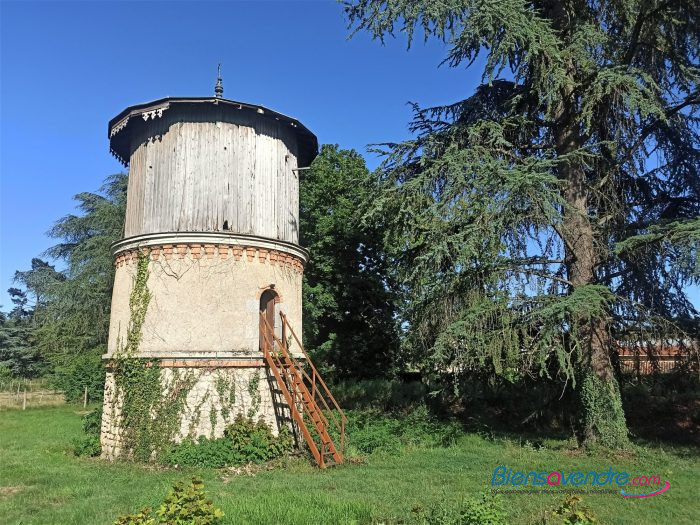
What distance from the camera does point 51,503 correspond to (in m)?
8.65

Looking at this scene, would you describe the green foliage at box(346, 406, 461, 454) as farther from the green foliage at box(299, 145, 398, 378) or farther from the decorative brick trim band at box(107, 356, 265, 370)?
the green foliage at box(299, 145, 398, 378)

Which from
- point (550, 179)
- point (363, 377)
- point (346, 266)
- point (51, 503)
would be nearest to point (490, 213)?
point (550, 179)

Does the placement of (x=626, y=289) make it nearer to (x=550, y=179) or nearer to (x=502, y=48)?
(x=550, y=179)

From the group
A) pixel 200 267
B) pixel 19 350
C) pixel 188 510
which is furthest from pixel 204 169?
pixel 19 350

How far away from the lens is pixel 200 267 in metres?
12.6

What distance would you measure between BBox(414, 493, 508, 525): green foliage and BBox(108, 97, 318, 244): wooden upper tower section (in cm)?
818

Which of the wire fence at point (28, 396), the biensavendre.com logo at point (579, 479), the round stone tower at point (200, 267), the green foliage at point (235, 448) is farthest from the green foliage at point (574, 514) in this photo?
the wire fence at point (28, 396)

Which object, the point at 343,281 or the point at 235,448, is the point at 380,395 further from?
the point at 235,448

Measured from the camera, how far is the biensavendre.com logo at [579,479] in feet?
30.0

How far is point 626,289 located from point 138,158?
1257 cm

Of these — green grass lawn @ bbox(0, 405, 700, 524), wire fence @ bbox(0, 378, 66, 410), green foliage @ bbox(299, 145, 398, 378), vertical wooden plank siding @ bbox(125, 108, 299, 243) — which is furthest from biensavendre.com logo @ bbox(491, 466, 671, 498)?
wire fence @ bbox(0, 378, 66, 410)

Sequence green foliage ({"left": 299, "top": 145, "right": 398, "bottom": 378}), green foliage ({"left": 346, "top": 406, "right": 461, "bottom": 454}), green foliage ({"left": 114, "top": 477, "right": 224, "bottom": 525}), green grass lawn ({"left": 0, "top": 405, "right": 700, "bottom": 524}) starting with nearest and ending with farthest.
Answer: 1. green foliage ({"left": 114, "top": 477, "right": 224, "bottom": 525})
2. green grass lawn ({"left": 0, "top": 405, "right": 700, "bottom": 524})
3. green foliage ({"left": 346, "top": 406, "right": 461, "bottom": 454})
4. green foliage ({"left": 299, "top": 145, "right": 398, "bottom": 378})

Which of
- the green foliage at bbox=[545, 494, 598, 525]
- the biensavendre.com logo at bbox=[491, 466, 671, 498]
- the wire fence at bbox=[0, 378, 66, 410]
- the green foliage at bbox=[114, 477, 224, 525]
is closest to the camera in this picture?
the green foliage at bbox=[545, 494, 598, 525]

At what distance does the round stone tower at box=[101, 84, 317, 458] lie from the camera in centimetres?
1212
